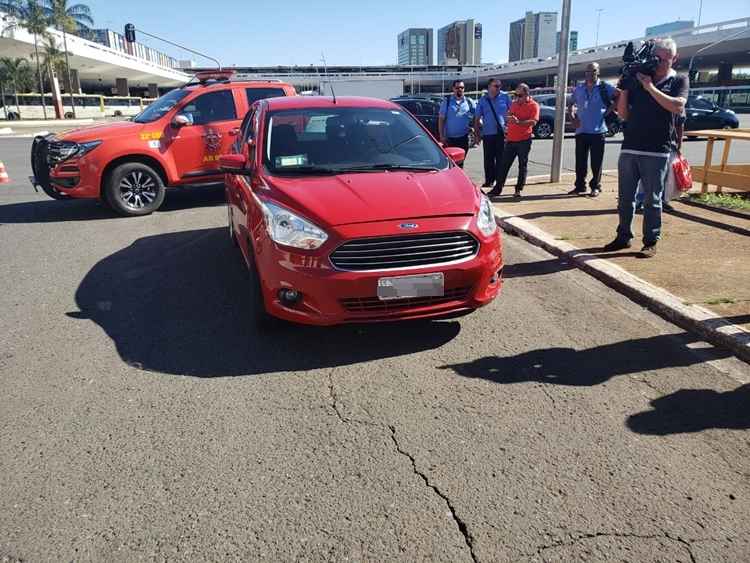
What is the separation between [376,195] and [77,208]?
741 cm

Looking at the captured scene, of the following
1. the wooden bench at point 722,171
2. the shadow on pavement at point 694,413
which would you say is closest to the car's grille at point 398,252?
the shadow on pavement at point 694,413

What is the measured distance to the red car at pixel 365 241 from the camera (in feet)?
12.3

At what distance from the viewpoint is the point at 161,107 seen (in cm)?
912

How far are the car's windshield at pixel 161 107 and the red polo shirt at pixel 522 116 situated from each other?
5175mm

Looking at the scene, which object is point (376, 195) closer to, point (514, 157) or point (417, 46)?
point (514, 157)

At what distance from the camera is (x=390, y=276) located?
12.3ft

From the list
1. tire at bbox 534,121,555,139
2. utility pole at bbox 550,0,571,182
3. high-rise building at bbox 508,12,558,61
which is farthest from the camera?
high-rise building at bbox 508,12,558,61

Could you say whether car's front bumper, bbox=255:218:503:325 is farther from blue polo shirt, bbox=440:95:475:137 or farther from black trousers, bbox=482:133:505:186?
blue polo shirt, bbox=440:95:475:137

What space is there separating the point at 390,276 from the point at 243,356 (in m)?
1.20

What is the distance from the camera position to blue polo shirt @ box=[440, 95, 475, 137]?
966 cm

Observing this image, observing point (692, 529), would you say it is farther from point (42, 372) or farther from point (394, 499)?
point (42, 372)

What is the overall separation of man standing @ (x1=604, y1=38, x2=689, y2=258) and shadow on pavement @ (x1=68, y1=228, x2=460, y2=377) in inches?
106

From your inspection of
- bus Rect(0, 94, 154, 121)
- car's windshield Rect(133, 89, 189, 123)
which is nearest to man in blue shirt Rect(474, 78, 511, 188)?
car's windshield Rect(133, 89, 189, 123)

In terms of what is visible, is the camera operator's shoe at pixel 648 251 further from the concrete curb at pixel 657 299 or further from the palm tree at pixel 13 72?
the palm tree at pixel 13 72
